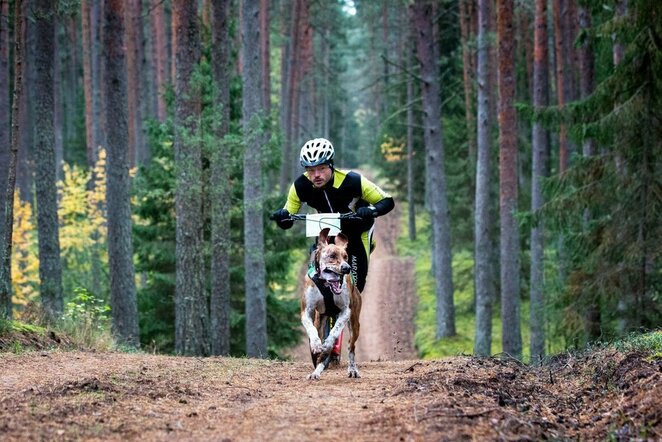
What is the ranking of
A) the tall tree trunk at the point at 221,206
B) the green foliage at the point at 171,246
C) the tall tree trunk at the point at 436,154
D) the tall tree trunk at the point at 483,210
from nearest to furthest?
the tall tree trunk at the point at 221,206 < the green foliage at the point at 171,246 < the tall tree trunk at the point at 483,210 < the tall tree trunk at the point at 436,154

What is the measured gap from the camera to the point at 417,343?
2834cm

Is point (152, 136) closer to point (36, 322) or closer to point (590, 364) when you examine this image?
point (36, 322)

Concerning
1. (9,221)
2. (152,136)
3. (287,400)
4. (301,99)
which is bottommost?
(287,400)

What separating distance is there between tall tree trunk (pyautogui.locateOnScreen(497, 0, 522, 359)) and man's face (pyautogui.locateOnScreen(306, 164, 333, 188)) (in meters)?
10.2

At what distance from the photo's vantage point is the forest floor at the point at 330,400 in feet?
17.5

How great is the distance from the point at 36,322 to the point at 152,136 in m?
8.24

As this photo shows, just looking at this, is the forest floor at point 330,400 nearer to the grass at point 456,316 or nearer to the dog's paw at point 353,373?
the dog's paw at point 353,373

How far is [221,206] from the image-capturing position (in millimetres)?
17578

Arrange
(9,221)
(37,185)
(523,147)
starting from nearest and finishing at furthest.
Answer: (9,221), (37,185), (523,147)

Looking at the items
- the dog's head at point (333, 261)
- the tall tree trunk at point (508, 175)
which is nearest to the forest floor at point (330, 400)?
the dog's head at point (333, 261)

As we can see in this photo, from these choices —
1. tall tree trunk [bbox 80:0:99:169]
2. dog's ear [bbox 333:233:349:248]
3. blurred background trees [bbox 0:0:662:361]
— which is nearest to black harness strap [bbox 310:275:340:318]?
dog's ear [bbox 333:233:349:248]

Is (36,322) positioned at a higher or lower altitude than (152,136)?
lower

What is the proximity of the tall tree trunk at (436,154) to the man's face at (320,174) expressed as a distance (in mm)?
15416

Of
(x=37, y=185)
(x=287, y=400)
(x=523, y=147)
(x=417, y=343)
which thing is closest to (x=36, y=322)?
(x=37, y=185)
